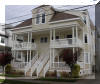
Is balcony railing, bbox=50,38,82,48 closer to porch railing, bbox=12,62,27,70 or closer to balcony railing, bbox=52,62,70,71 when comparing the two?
balcony railing, bbox=52,62,70,71

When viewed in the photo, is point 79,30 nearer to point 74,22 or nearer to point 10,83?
point 74,22

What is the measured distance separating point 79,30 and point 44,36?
18.0 feet

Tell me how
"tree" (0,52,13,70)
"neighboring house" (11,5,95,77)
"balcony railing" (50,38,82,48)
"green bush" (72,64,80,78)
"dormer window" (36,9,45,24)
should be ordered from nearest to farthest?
"green bush" (72,64,80,78) < "balcony railing" (50,38,82,48) < "neighboring house" (11,5,95,77) < "tree" (0,52,13,70) < "dormer window" (36,9,45,24)

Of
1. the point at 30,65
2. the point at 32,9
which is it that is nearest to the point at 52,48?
the point at 30,65

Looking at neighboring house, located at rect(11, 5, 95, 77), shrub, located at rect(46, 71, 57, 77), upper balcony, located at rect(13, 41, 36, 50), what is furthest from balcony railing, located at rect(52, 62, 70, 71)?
upper balcony, located at rect(13, 41, 36, 50)

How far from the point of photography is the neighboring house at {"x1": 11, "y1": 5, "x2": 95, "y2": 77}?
705 inches

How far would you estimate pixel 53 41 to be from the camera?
1888cm

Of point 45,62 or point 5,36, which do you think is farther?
point 5,36

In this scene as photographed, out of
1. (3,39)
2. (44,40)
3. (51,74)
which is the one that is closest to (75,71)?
(51,74)

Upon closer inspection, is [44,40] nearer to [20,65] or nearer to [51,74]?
[20,65]

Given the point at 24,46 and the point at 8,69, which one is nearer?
A: the point at 8,69

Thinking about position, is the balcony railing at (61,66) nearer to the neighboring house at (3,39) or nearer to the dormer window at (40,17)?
the dormer window at (40,17)

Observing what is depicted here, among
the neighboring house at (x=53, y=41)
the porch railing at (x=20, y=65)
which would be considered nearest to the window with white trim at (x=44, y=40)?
the neighboring house at (x=53, y=41)

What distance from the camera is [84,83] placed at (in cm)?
1248
